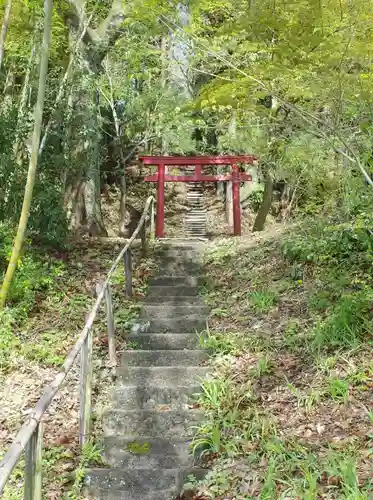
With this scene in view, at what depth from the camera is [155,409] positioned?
15.7ft

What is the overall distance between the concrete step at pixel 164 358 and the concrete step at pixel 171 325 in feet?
2.14

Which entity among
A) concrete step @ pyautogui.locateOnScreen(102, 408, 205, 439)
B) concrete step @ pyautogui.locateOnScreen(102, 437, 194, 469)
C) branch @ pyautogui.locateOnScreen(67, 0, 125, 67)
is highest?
branch @ pyautogui.locateOnScreen(67, 0, 125, 67)

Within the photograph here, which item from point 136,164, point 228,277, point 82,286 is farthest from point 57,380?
point 136,164

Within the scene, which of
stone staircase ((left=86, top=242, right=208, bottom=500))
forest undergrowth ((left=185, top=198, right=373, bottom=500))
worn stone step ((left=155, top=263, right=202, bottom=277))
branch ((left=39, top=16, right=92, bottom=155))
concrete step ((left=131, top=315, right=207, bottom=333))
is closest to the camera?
forest undergrowth ((left=185, top=198, right=373, bottom=500))

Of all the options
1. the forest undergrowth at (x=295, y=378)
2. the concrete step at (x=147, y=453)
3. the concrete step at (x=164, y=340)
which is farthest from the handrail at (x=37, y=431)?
the concrete step at (x=164, y=340)

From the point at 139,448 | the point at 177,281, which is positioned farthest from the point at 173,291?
the point at 139,448

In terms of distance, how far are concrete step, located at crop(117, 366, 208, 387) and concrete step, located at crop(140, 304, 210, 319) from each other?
141cm

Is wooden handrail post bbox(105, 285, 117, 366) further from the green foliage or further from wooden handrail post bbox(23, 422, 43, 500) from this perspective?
wooden handrail post bbox(23, 422, 43, 500)

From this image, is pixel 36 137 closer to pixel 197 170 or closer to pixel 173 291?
pixel 173 291

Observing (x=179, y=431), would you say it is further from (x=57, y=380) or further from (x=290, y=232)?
(x=290, y=232)

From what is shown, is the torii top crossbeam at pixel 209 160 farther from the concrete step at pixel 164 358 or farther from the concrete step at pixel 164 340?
the concrete step at pixel 164 358

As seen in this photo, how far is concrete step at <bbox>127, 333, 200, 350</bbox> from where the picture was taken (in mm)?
5875

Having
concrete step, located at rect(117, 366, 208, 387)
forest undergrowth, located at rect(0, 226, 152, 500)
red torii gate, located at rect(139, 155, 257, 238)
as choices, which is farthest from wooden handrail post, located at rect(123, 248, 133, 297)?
red torii gate, located at rect(139, 155, 257, 238)

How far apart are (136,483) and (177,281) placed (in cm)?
453
